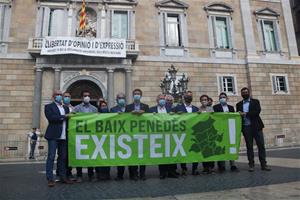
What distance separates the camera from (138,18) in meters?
18.3

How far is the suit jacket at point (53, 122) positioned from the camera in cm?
577

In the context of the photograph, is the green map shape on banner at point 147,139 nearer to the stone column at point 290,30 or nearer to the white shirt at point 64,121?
the white shirt at point 64,121

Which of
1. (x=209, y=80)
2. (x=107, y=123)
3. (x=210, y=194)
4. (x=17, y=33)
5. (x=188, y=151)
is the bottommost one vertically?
(x=210, y=194)

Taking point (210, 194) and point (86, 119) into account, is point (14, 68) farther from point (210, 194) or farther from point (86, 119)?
point (210, 194)

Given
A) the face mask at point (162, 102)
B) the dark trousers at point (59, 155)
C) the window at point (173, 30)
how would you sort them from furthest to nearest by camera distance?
the window at point (173, 30), the face mask at point (162, 102), the dark trousers at point (59, 155)

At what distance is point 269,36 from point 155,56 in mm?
9447

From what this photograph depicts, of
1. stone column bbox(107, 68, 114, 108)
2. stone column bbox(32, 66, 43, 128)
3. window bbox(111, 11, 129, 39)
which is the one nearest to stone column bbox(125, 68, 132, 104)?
stone column bbox(107, 68, 114, 108)

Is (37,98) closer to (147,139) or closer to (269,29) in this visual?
(147,139)

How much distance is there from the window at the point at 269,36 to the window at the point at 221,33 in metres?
3.01

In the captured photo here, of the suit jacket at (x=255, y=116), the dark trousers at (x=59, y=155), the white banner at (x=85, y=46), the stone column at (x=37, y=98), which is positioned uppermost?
the white banner at (x=85, y=46)

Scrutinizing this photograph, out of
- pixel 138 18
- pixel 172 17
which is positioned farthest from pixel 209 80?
pixel 138 18

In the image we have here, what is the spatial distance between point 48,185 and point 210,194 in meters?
3.33

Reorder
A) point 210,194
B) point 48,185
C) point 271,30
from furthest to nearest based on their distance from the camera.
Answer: point 271,30 < point 48,185 < point 210,194

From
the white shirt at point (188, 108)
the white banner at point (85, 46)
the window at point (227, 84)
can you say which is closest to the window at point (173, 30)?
the white banner at point (85, 46)
